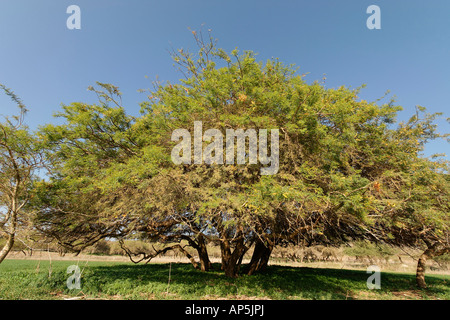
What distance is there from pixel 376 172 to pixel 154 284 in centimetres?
889

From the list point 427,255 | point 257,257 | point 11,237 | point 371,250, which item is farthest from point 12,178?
point 371,250

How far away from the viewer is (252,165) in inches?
236

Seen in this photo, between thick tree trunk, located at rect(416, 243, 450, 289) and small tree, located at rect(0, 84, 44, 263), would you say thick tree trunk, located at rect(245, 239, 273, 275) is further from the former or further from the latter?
small tree, located at rect(0, 84, 44, 263)

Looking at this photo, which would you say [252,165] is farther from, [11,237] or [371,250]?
[371,250]

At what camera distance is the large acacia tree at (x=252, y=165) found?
5492 millimetres

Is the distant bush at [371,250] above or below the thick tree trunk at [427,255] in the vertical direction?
below

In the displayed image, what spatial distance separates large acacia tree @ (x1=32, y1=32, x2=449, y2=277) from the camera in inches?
216

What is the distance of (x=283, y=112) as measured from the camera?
6.11m

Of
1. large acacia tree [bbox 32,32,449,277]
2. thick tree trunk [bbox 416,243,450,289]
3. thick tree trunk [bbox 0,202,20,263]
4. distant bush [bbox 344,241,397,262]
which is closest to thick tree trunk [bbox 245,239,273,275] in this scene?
large acacia tree [bbox 32,32,449,277]

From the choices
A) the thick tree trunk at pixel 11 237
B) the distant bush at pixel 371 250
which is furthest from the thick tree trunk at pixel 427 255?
the thick tree trunk at pixel 11 237

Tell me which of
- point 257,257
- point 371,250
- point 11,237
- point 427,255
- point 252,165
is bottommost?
point 371,250

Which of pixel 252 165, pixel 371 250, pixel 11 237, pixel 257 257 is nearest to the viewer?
pixel 11 237

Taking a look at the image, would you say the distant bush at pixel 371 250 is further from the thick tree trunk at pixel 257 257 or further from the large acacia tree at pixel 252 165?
the large acacia tree at pixel 252 165
